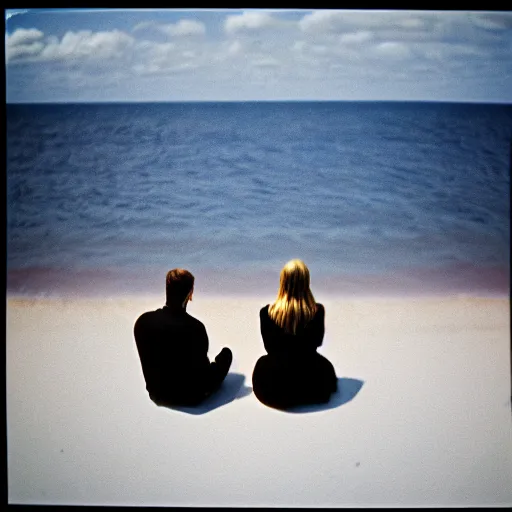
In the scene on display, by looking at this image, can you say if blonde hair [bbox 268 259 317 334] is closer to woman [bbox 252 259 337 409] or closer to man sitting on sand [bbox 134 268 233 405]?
woman [bbox 252 259 337 409]

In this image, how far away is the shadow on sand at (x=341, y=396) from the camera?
8.87 ft

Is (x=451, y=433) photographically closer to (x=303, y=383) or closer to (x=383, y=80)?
(x=303, y=383)

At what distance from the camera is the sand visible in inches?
91.8

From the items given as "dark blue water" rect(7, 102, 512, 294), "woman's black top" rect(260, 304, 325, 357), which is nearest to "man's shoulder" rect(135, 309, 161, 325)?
"woman's black top" rect(260, 304, 325, 357)

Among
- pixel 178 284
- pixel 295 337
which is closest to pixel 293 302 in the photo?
pixel 295 337

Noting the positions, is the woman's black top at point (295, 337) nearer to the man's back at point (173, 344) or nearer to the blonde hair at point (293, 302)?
the blonde hair at point (293, 302)

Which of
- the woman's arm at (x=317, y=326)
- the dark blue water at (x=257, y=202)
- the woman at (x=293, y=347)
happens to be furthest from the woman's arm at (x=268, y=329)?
the dark blue water at (x=257, y=202)

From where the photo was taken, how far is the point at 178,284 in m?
2.49

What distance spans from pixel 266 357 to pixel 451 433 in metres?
0.98

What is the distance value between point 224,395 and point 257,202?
7.33 metres

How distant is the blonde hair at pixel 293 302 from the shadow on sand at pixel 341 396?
0.46 meters

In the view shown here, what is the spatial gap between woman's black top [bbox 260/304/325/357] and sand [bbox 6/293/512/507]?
1.16ft

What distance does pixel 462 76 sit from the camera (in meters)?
7.60

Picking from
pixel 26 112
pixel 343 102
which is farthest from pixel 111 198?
pixel 343 102
